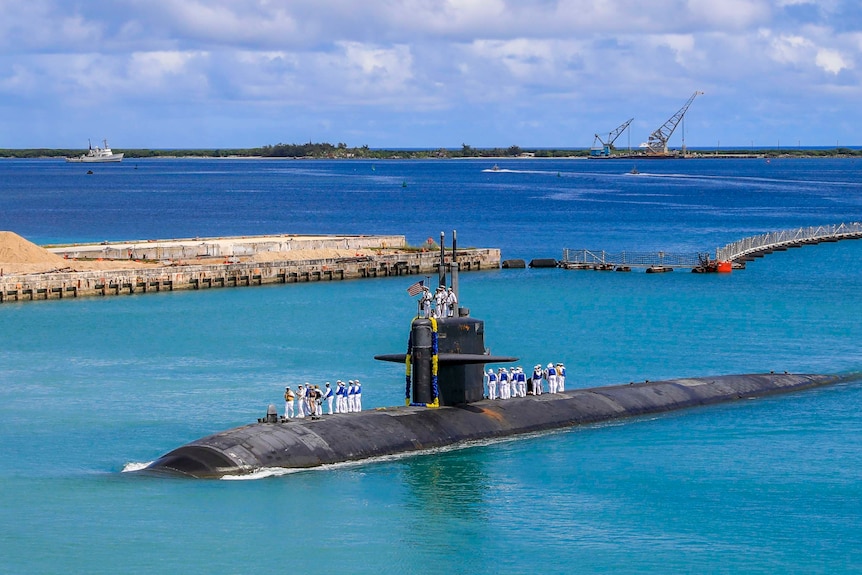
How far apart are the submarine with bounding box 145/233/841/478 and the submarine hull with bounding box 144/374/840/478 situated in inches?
1.1

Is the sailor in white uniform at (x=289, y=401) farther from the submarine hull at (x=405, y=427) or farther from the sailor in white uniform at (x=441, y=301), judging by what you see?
the sailor in white uniform at (x=441, y=301)

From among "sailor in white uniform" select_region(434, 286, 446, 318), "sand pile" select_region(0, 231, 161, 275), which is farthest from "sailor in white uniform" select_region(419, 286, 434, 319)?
"sand pile" select_region(0, 231, 161, 275)

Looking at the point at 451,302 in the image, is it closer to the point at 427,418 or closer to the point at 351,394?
the point at 427,418

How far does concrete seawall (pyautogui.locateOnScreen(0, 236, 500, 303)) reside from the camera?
73625 millimetres

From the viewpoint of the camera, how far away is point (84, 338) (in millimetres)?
60531

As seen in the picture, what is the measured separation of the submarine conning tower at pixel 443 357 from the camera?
122ft

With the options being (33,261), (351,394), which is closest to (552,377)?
(351,394)

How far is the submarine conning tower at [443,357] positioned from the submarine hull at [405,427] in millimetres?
524

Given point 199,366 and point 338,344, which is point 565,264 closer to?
point 338,344

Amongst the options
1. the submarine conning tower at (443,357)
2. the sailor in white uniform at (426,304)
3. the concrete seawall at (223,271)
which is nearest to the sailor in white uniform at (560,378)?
the submarine conning tower at (443,357)

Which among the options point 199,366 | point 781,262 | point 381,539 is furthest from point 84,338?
point 781,262

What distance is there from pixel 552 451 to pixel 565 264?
56083mm

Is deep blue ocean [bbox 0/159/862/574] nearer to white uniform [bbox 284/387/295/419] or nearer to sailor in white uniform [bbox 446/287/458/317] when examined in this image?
white uniform [bbox 284/387/295/419]

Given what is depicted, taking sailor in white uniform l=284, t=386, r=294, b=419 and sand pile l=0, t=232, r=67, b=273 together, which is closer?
sailor in white uniform l=284, t=386, r=294, b=419
